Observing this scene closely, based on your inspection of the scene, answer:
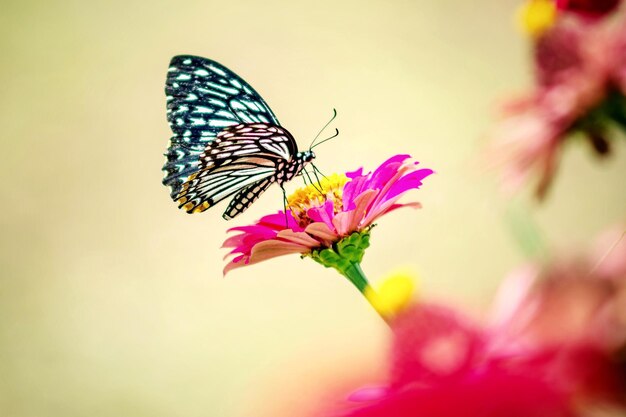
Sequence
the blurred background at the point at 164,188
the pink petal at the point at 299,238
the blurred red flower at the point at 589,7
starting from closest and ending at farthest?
the blurred red flower at the point at 589,7
the pink petal at the point at 299,238
the blurred background at the point at 164,188

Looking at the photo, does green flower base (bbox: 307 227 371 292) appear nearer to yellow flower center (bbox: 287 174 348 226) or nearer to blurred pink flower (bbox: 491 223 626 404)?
yellow flower center (bbox: 287 174 348 226)

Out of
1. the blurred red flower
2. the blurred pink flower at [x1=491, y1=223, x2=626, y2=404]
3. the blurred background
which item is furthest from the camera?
the blurred background

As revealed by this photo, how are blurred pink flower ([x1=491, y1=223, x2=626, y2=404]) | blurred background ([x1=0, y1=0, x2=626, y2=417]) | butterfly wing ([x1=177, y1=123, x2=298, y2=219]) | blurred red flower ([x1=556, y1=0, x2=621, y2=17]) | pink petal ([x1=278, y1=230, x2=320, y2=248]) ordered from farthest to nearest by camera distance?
blurred background ([x1=0, y1=0, x2=626, y2=417]), butterfly wing ([x1=177, y1=123, x2=298, y2=219]), pink petal ([x1=278, y1=230, x2=320, y2=248]), blurred red flower ([x1=556, y1=0, x2=621, y2=17]), blurred pink flower ([x1=491, y1=223, x2=626, y2=404])

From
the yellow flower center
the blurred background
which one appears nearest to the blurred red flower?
the yellow flower center

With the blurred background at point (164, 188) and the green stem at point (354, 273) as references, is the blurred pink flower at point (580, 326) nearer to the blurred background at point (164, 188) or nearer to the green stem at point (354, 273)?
the green stem at point (354, 273)

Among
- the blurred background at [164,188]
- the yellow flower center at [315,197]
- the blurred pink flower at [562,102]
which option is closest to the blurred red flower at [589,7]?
the blurred pink flower at [562,102]

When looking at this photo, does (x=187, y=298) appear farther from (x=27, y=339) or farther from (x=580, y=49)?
(x=580, y=49)

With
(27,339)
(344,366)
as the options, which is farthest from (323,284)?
(344,366)
